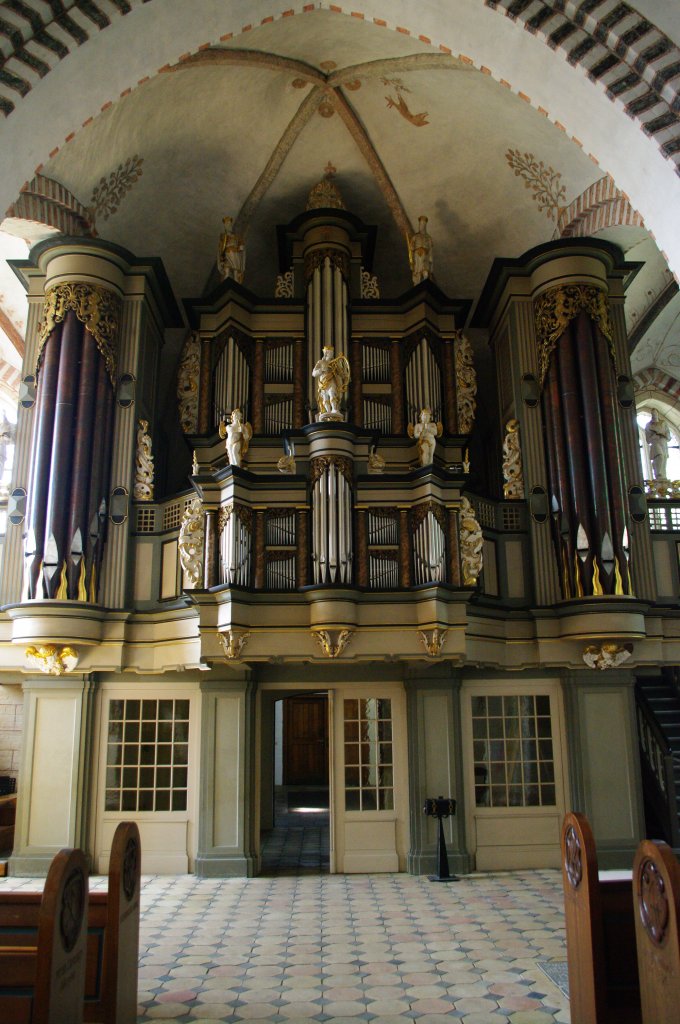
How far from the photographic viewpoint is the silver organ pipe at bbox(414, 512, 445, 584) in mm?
10008

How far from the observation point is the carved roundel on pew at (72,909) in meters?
4.22

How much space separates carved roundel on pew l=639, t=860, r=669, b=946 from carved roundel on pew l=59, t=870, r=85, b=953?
9.73 ft

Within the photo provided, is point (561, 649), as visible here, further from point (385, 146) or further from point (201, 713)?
point (385, 146)

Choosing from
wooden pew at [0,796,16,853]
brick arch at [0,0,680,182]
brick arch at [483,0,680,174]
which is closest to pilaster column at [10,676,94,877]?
wooden pew at [0,796,16,853]

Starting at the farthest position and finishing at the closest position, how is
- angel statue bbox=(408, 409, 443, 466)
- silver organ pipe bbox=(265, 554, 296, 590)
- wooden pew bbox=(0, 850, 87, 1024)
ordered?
1. angel statue bbox=(408, 409, 443, 466)
2. silver organ pipe bbox=(265, 554, 296, 590)
3. wooden pew bbox=(0, 850, 87, 1024)

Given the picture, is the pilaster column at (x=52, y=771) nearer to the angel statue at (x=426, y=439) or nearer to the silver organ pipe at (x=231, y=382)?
the silver organ pipe at (x=231, y=382)

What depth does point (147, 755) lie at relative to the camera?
11.6 meters

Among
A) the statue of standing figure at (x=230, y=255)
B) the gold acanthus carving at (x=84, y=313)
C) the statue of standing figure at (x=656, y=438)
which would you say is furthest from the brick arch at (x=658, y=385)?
the gold acanthus carving at (x=84, y=313)

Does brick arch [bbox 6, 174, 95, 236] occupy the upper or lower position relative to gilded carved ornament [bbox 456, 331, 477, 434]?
upper

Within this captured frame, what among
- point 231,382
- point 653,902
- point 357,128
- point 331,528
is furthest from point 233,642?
point 357,128

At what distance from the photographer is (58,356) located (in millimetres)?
11383

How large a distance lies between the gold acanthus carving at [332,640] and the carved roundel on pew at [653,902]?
5.51 metres

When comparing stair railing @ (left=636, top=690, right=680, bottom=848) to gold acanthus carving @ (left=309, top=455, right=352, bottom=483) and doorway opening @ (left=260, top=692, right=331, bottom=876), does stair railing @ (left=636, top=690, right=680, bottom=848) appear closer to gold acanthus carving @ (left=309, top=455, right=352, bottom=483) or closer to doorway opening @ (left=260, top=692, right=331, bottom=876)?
doorway opening @ (left=260, top=692, right=331, bottom=876)

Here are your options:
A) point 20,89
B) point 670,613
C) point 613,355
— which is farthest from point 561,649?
point 20,89
